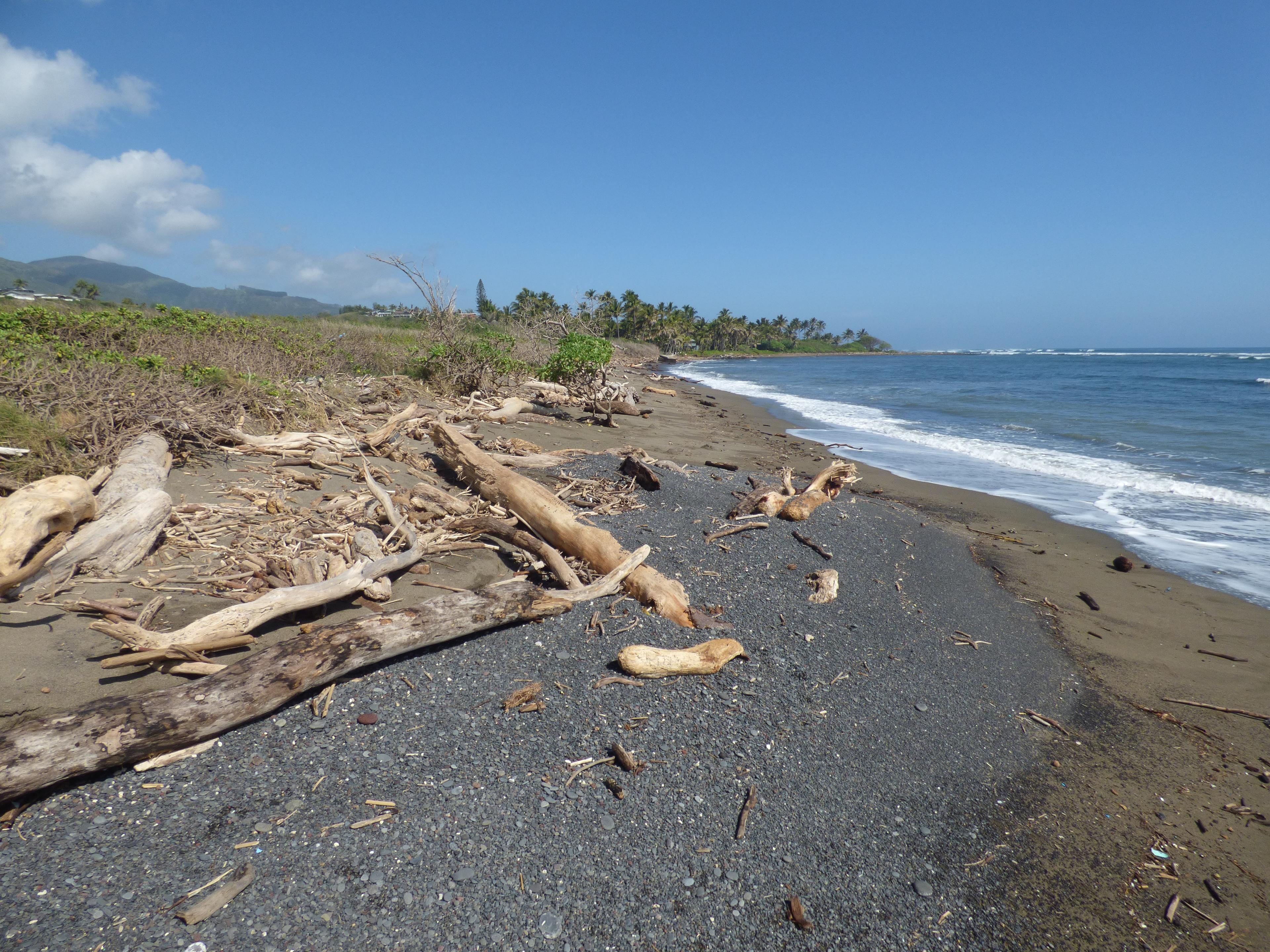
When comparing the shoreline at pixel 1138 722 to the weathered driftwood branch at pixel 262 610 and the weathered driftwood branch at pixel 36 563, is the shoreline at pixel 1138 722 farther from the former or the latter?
the weathered driftwood branch at pixel 36 563

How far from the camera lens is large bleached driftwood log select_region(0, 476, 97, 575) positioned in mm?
3873

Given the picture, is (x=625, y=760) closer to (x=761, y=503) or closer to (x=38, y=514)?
(x=38, y=514)

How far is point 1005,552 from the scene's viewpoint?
8328 millimetres

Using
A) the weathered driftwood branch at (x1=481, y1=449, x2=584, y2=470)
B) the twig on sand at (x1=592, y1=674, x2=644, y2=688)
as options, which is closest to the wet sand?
the twig on sand at (x1=592, y1=674, x2=644, y2=688)

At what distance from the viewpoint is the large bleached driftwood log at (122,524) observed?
4277 mm

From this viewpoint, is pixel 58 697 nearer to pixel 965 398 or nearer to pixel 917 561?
pixel 917 561

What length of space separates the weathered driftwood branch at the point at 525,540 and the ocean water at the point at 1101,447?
8089 millimetres

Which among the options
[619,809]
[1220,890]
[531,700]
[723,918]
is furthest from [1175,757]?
[531,700]

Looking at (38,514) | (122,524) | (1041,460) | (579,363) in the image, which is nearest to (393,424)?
(122,524)

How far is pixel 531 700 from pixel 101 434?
17.8 ft

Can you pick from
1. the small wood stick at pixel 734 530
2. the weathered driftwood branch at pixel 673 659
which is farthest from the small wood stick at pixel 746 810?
the small wood stick at pixel 734 530

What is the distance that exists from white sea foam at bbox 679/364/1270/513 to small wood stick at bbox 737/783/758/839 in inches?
494

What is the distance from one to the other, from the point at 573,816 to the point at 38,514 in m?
4.18

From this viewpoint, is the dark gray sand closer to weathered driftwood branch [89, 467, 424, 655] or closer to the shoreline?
the shoreline
